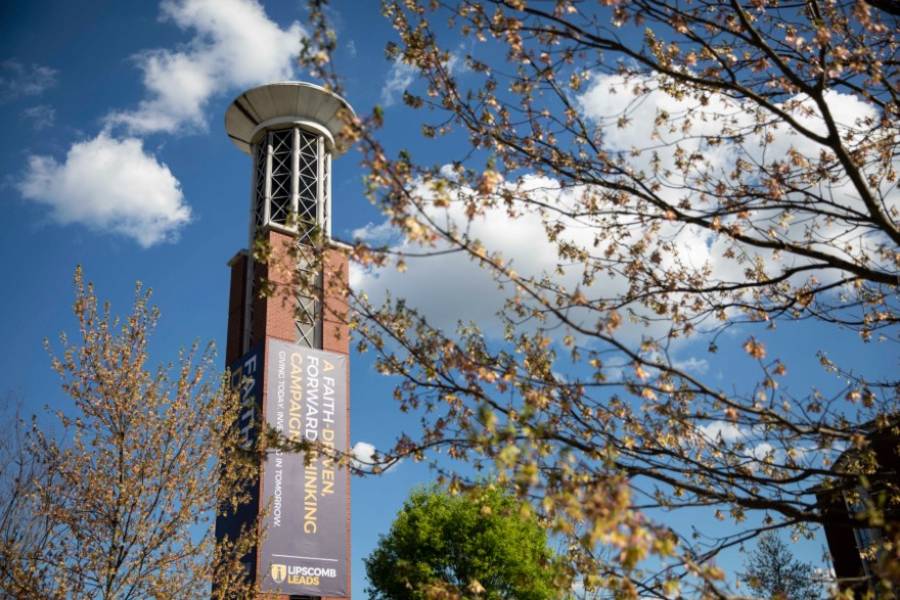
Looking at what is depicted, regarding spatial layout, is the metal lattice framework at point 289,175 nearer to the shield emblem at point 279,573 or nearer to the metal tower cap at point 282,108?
the metal tower cap at point 282,108

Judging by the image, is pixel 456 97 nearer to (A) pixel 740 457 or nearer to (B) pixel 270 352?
(A) pixel 740 457

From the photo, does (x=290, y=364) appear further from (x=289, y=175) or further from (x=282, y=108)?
(x=282, y=108)

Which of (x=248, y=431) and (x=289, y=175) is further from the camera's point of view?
(x=289, y=175)

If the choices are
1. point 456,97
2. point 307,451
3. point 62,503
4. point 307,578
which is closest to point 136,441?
point 62,503

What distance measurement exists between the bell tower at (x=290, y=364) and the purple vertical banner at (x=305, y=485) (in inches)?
1.2

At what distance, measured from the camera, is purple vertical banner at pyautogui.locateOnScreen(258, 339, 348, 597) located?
2234 centimetres

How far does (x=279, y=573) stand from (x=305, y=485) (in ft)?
8.71

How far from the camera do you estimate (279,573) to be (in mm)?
22094

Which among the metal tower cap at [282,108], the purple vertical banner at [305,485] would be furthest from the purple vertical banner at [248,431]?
the metal tower cap at [282,108]

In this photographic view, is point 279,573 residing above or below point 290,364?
below

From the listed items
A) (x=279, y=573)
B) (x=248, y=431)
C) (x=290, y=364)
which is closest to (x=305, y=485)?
(x=248, y=431)

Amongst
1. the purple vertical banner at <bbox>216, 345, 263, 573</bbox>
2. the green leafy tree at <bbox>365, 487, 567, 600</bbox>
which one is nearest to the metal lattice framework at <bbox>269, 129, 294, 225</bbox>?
the purple vertical banner at <bbox>216, 345, 263, 573</bbox>

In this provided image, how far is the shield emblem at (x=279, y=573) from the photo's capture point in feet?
72.2

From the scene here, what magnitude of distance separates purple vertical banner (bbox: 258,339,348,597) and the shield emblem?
0.09 ft
